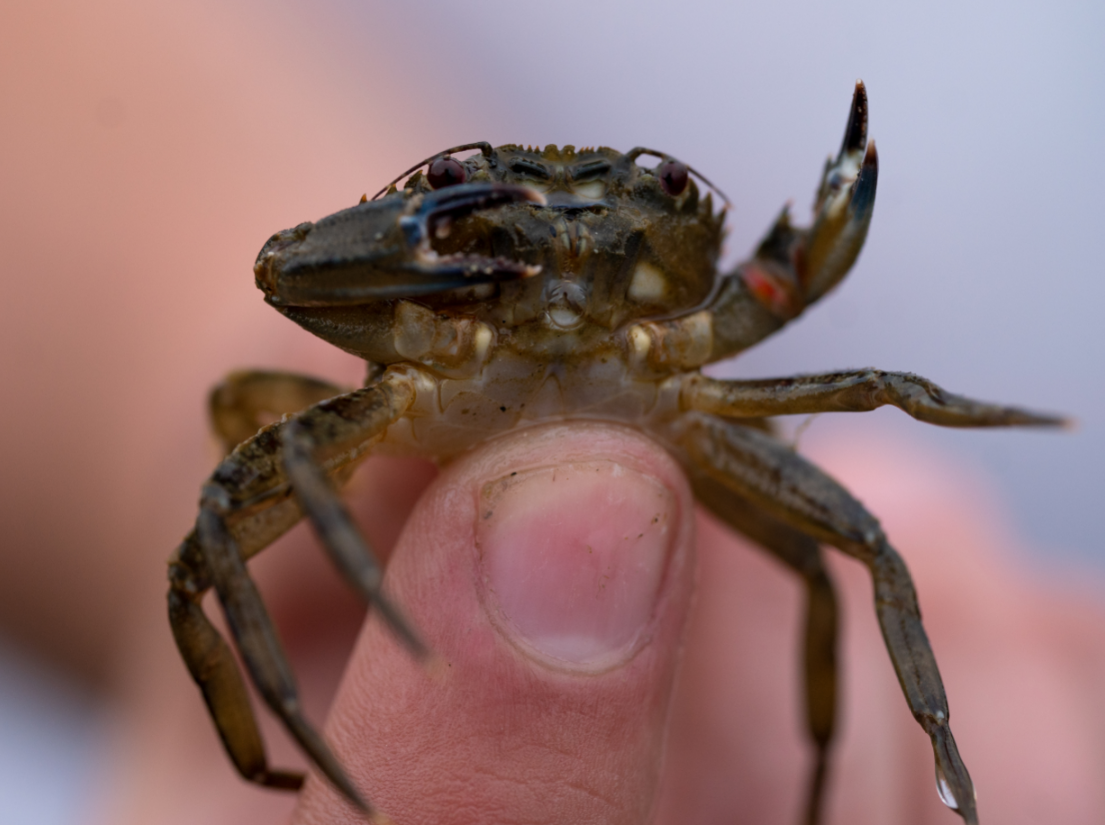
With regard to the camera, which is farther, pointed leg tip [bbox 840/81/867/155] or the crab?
pointed leg tip [bbox 840/81/867/155]

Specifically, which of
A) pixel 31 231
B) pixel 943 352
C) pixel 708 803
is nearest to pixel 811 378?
pixel 708 803

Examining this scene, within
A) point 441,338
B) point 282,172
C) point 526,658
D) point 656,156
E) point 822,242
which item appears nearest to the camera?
point 526,658

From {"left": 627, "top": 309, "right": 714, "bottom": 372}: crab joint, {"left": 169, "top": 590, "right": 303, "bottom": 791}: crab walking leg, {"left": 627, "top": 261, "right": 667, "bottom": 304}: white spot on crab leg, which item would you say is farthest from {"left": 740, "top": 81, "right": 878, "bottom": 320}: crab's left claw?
{"left": 169, "top": 590, "right": 303, "bottom": 791}: crab walking leg

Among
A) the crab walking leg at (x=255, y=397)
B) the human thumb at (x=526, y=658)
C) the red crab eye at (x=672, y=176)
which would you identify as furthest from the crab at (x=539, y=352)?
the crab walking leg at (x=255, y=397)

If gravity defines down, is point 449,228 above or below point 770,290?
above

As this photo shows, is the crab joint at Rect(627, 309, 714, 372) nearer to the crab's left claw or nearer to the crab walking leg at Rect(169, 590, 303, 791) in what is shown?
the crab's left claw

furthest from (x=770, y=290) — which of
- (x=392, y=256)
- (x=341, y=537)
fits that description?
(x=341, y=537)

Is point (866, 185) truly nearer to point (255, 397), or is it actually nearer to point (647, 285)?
point (647, 285)
